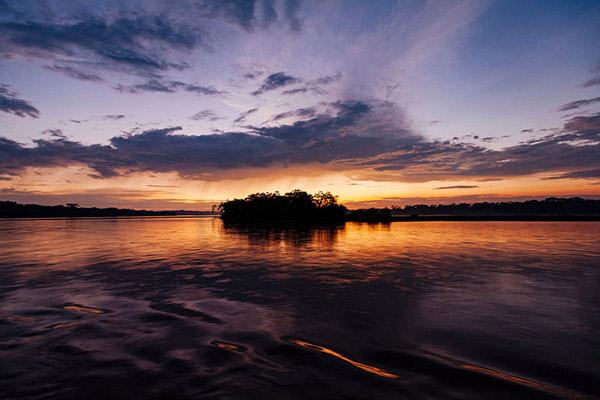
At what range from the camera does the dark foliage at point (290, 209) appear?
12694 cm

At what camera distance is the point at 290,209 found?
126562 mm

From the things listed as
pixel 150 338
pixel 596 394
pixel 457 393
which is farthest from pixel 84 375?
pixel 596 394

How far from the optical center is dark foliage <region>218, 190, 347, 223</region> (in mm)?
126938

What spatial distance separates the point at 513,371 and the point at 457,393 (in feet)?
6.23

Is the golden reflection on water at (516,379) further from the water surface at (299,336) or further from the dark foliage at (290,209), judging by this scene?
the dark foliage at (290,209)

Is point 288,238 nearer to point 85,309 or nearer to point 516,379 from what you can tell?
point 85,309

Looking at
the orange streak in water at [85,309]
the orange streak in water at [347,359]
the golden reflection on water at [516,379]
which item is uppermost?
the orange streak in water at [85,309]

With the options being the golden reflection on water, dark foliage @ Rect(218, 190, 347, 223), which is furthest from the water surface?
dark foliage @ Rect(218, 190, 347, 223)

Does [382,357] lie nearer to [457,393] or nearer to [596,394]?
[457,393]

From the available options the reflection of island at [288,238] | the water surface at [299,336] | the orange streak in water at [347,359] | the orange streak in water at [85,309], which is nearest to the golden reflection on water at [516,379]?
the water surface at [299,336]

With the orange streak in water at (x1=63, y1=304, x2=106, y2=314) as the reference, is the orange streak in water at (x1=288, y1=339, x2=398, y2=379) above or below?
below

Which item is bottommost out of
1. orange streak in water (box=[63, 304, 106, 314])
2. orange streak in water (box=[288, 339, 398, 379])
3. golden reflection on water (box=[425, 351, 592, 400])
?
golden reflection on water (box=[425, 351, 592, 400])

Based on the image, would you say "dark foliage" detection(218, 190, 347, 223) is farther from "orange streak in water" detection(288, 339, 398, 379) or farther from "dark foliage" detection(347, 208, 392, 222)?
"orange streak in water" detection(288, 339, 398, 379)

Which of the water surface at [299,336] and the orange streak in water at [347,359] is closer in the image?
the water surface at [299,336]
